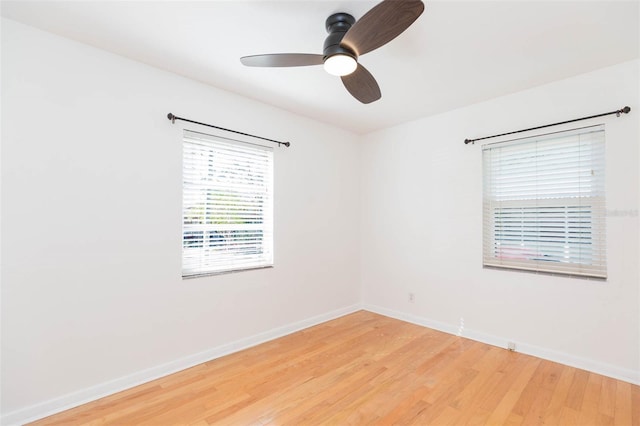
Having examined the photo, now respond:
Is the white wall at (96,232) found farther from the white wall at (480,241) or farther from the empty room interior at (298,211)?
the white wall at (480,241)

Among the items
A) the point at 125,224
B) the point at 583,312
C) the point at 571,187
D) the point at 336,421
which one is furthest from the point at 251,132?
the point at 583,312

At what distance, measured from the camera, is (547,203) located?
2.78 meters

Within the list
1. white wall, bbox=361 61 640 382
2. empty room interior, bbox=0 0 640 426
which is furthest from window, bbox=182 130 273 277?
white wall, bbox=361 61 640 382

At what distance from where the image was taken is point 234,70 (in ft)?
8.21

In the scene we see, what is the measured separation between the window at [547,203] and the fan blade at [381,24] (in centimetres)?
208

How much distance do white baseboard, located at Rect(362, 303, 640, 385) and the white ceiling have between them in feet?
7.99

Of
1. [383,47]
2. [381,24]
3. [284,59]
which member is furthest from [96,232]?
[383,47]

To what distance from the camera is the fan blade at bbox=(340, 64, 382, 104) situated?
79.4 inches

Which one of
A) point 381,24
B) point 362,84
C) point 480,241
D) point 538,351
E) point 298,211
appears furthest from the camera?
point 298,211

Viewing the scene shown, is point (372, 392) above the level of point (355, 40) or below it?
below

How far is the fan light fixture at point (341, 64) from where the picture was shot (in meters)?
1.77

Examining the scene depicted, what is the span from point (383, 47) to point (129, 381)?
122 inches

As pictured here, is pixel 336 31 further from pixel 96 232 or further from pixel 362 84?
pixel 96 232

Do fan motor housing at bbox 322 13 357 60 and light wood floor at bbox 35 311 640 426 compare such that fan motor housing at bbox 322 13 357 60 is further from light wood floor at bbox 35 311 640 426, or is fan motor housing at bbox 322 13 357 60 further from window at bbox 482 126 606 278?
light wood floor at bbox 35 311 640 426
